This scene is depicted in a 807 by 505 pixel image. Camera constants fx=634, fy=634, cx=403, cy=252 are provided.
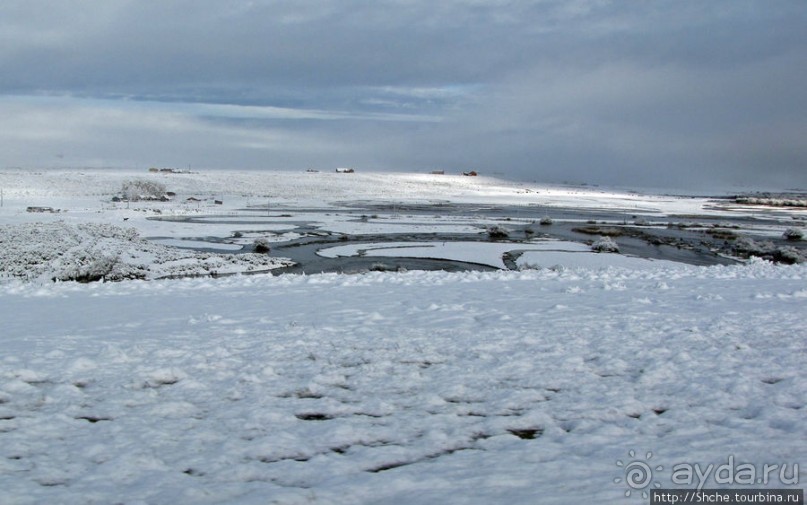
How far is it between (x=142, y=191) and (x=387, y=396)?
68975 millimetres

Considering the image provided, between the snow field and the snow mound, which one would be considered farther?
the snow mound

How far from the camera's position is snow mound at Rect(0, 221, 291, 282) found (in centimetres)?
2150

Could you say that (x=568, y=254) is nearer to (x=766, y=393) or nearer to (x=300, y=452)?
(x=766, y=393)

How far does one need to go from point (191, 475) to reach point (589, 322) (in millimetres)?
6663

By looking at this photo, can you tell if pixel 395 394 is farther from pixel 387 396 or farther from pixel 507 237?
pixel 507 237

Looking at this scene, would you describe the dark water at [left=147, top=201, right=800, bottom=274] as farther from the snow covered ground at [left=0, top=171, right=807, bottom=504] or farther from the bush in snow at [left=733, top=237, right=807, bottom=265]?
the snow covered ground at [left=0, top=171, right=807, bottom=504]

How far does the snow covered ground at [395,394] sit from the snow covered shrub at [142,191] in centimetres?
5710

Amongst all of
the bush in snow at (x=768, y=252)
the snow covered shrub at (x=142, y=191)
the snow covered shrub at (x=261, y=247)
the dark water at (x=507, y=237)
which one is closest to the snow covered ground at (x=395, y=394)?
the dark water at (x=507, y=237)

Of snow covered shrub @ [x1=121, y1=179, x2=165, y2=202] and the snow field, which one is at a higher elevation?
snow covered shrub @ [x1=121, y1=179, x2=165, y2=202]

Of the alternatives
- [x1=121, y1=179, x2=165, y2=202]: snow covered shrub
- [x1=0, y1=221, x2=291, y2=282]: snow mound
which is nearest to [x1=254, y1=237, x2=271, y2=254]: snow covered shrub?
[x1=0, y1=221, x2=291, y2=282]: snow mound

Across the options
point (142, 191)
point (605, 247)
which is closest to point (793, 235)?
point (605, 247)

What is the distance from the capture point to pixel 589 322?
9609 mm

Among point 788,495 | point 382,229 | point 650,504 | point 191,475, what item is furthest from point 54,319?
point 382,229

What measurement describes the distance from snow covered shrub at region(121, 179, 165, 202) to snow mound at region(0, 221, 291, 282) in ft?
128
